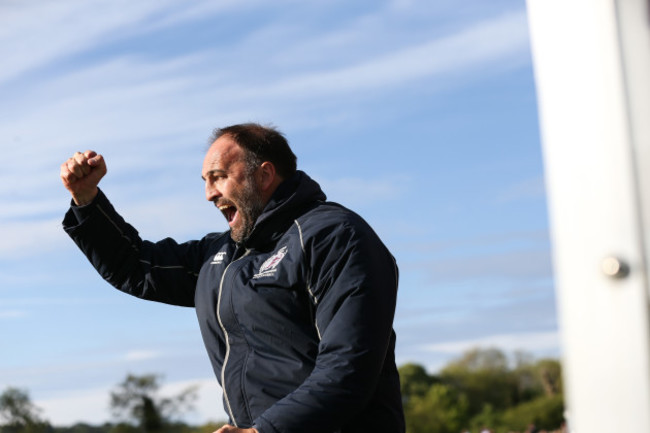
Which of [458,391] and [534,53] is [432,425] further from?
[534,53]

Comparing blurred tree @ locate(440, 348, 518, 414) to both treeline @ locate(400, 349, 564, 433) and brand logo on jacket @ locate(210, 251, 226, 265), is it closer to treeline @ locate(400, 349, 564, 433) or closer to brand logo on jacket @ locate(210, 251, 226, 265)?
treeline @ locate(400, 349, 564, 433)

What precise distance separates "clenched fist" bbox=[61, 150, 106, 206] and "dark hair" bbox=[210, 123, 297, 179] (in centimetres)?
68

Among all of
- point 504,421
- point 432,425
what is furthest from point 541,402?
point 432,425

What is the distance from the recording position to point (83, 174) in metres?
5.20

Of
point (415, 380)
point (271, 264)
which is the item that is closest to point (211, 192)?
point (271, 264)

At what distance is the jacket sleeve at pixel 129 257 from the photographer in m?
5.34

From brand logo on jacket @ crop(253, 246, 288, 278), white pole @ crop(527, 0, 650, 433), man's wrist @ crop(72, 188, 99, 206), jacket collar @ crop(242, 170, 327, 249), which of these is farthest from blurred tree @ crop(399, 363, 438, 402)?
white pole @ crop(527, 0, 650, 433)

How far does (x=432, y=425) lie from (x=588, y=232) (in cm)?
8420

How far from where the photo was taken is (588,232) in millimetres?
1243

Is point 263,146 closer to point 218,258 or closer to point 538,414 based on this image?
point 218,258

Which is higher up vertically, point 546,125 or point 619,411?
point 546,125

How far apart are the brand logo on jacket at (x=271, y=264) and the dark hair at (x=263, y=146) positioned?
83 centimetres

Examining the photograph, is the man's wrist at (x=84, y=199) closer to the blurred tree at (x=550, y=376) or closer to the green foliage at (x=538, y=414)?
the green foliage at (x=538, y=414)

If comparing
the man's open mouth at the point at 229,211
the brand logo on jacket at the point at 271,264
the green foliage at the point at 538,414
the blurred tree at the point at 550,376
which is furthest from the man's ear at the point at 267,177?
the blurred tree at the point at 550,376
